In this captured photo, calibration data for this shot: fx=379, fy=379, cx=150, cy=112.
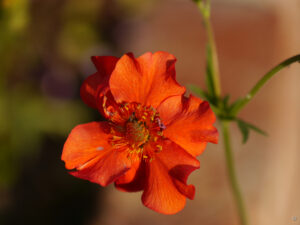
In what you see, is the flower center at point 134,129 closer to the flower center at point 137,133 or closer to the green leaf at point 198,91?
the flower center at point 137,133

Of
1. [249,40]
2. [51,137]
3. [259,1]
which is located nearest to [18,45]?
[51,137]

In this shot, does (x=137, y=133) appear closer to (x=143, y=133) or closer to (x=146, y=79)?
(x=143, y=133)

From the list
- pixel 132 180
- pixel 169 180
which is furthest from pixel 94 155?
pixel 169 180

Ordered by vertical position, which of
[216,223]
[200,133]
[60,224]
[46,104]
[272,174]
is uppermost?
[200,133]

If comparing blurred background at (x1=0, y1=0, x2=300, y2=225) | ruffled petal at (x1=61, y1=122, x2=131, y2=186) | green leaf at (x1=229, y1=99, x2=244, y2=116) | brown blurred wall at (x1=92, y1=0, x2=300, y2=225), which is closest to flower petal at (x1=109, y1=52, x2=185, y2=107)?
ruffled petal at (x1=61, y1=122, x2=131, y2=186)

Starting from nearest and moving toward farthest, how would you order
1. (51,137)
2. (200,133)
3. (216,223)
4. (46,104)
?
1. (200,133)
2. (216,223)
3. (46,104)
4. (51,137)

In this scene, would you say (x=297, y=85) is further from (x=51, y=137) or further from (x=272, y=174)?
(x=51, y=137)

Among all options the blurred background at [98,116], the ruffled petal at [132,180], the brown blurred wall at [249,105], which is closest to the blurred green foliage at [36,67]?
the blurred background at [98,116]
